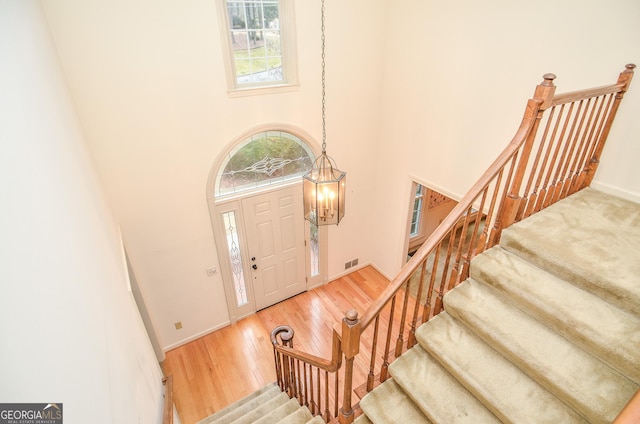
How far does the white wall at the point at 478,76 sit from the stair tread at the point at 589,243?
1.49 feet

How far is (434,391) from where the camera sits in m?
1.97

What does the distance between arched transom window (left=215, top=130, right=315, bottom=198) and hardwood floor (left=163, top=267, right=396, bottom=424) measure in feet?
6.82

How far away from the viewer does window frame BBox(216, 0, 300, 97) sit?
3.56m

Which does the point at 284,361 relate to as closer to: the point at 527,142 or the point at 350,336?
the point at 350,336

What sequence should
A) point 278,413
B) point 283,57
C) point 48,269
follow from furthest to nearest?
point 283,57 → point 278,413 → point 48,269

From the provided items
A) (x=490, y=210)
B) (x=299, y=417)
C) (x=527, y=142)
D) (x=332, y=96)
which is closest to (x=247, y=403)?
(x=299, y=417)

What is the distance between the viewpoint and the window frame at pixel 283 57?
3.56 metres

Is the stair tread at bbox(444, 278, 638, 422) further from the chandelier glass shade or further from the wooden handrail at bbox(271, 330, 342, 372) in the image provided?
the chandelier glass shade

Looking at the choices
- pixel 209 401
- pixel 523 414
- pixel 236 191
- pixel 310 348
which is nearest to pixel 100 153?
pixel 236 191

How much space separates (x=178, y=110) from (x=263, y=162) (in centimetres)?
125

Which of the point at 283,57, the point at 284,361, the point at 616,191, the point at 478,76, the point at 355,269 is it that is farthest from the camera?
the point at 355,269

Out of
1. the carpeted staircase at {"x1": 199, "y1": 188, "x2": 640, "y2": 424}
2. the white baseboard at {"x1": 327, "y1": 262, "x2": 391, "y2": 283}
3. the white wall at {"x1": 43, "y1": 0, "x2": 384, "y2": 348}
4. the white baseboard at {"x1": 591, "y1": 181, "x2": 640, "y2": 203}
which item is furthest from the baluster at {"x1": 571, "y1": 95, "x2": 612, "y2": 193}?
the white baseboard at {"x1": 327, "y1": 262, "x2": 391, "y2": 283}

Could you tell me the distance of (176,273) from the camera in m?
4.24

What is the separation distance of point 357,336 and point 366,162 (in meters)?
3.82
